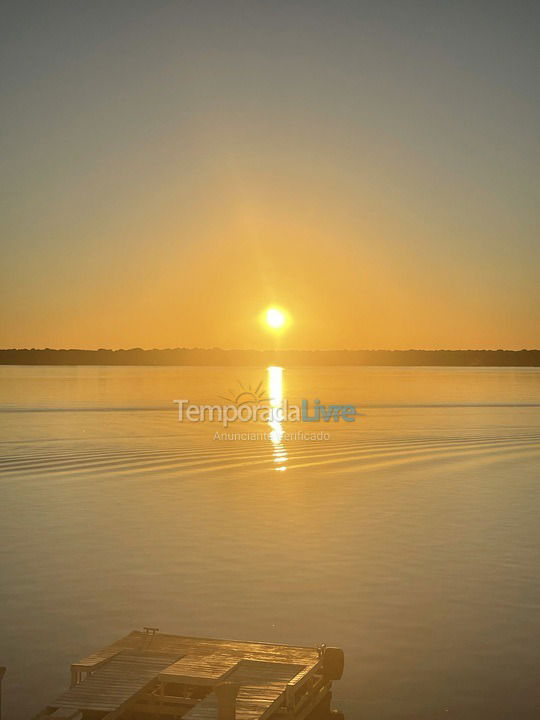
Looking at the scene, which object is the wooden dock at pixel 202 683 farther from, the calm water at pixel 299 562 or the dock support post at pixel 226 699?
the calm water at pixel 299 562

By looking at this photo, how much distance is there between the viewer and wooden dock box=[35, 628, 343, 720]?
29.0 feet

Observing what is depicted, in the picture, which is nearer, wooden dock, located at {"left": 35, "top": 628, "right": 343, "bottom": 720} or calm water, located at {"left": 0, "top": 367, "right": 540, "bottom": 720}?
wooden dock, located at {"left": 35, "top": 628, "right": 343, "bottom": 720}

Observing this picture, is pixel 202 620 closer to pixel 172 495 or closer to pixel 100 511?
pixel 100 511

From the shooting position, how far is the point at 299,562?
17.2m

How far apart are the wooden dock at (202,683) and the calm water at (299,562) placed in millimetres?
664

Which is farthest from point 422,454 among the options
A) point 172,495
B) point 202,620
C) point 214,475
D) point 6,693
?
point 6,693

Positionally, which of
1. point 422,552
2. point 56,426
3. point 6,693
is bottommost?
point 6,693

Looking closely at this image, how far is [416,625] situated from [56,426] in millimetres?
38141

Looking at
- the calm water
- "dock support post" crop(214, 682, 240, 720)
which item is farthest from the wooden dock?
the calm water

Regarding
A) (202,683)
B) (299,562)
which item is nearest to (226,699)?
(202,683)

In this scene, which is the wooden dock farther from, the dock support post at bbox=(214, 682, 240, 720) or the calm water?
the calm water

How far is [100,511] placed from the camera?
74.0 feet

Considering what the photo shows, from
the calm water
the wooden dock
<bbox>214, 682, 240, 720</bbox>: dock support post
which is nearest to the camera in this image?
<bbox>214, 682, 240, 720</bbox>: dock support post

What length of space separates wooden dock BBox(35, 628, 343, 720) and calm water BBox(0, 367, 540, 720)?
0.66 metres
